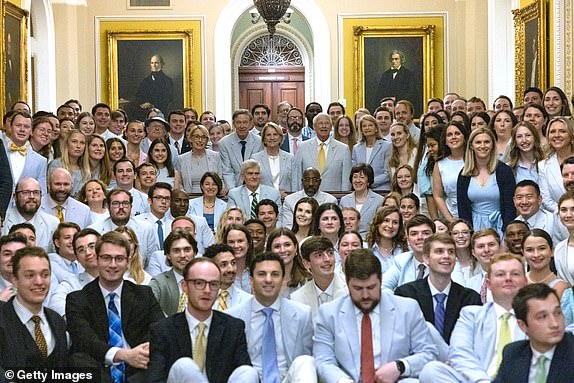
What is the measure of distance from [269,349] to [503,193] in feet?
9.45

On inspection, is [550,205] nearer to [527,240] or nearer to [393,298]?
[527,240]

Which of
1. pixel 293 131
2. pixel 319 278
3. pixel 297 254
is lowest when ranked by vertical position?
pixel 319 278

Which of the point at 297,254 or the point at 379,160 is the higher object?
the point at 379,160

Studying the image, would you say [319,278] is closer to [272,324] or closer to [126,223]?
[272,324]

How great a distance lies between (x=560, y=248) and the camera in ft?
22.7

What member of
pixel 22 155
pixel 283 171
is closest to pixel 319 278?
pixel 22 155

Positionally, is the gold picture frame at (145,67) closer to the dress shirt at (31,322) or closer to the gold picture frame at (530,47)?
the gold picture frame at (530,47)

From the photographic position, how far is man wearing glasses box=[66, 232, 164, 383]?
612cm

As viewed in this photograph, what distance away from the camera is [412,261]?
709 centimetres

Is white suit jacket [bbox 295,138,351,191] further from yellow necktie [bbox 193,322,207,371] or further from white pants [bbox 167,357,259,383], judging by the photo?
white pants [bbox 167,357,259,383]

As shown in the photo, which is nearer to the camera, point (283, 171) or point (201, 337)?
point (201, 337)

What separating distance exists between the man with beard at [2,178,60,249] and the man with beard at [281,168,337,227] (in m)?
2.15

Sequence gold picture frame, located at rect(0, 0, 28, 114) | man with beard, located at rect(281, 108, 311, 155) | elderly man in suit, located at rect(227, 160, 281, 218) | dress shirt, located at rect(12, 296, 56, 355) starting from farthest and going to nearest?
gold picture frame, located at rect(0, 0, 28, 114) < man with beard, located at rect(281, 108, 311, 155) < elderly man in suit, located at rect(227, 160, 281, 218) < dress shirt, located at rect(12, 296, 56, 355)

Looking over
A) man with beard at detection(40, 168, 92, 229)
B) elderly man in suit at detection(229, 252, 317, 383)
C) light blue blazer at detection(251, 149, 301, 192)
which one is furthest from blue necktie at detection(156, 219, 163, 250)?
elderly man in suit at detection(229, 252, 317, 383)
